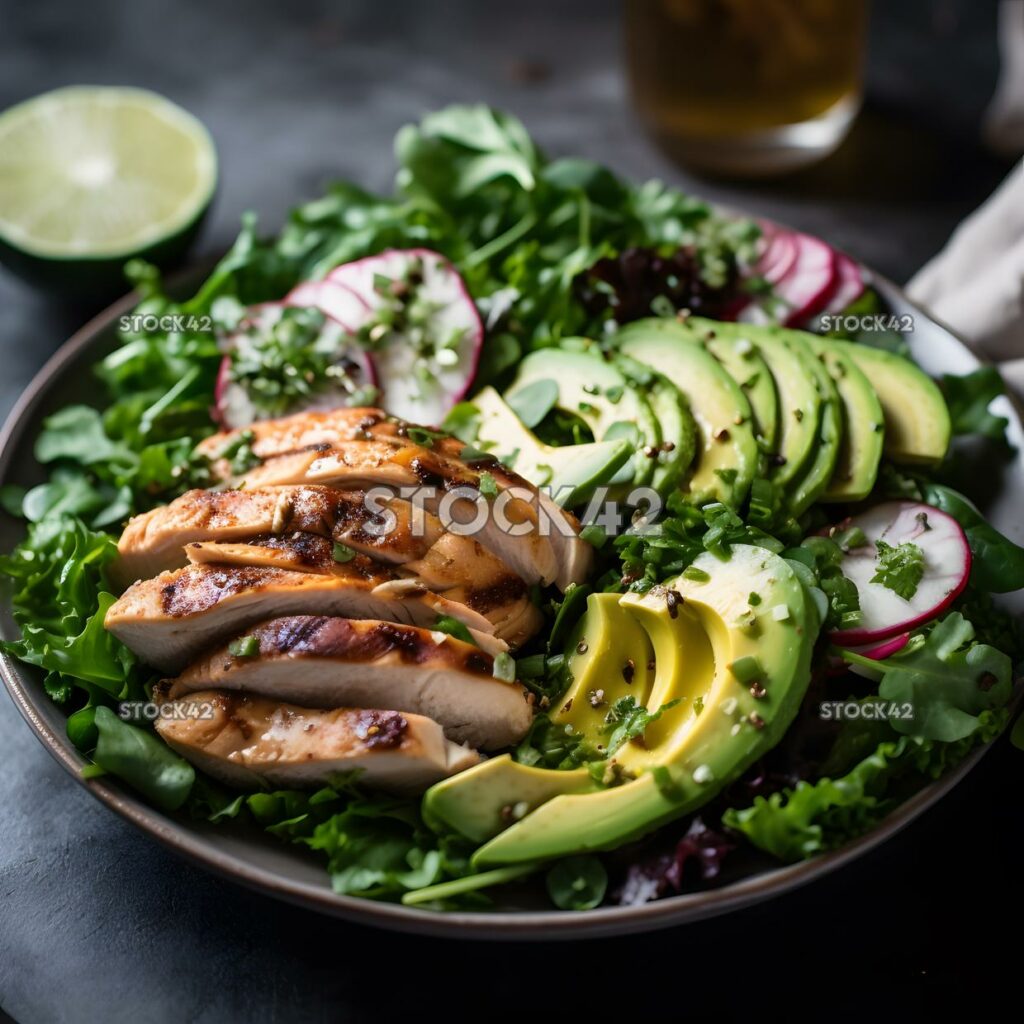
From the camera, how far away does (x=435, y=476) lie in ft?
10.1

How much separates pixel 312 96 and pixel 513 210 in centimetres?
195

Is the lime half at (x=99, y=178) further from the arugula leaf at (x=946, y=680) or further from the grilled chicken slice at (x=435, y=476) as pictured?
the arugula leaf at (x=946, y=680)

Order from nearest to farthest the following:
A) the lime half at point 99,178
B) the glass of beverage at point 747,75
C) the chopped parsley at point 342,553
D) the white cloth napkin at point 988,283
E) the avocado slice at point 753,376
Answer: the chopped parsley at point 342,553 < the avocado slice at point 753,376 < the white cloth napkin at point 988,283 < the lime half at point 99,178 < the glass of beverage at point 747,75

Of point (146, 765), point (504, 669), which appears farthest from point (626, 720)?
point (146, 765)

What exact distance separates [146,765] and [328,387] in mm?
1428

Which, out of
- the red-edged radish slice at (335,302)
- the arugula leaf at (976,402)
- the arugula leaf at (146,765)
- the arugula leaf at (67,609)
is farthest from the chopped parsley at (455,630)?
the arugula leaf at (976,402)

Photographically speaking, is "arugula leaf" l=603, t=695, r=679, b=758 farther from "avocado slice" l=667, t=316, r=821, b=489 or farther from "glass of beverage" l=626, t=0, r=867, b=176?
"glass of beverage" l=626, t=0, r=867, b=176

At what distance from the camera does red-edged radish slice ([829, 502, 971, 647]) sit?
9.64ft

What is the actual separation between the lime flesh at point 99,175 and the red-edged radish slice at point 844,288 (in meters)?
2.42

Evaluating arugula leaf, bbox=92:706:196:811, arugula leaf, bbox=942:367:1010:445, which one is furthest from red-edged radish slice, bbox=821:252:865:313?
arugula leaf, bbox=92:706:196:811

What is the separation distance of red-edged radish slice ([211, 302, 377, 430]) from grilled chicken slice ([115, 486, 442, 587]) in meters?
0.69

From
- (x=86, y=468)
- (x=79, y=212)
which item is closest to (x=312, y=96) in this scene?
(x=79, y=212)

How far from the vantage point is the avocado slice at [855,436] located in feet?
10.7

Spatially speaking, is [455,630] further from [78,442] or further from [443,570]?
[78,442]
